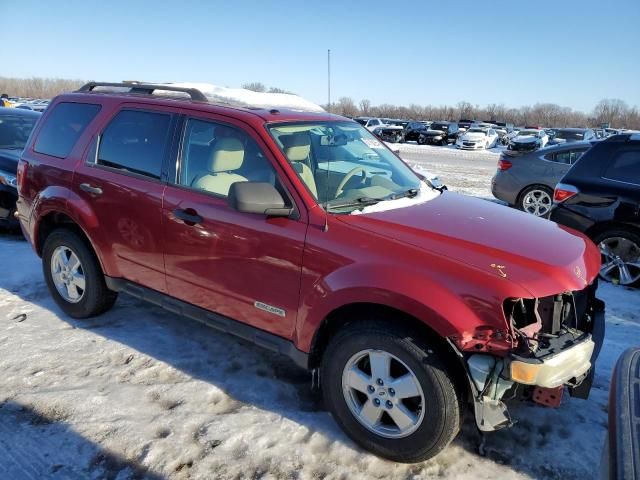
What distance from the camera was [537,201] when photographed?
979 cm

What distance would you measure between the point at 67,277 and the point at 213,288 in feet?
5.74

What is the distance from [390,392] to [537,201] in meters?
8.19

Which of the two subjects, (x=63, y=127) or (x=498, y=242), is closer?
(x=498, y=242)

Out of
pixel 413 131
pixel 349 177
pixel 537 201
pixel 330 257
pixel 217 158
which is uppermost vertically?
pixel 217 158

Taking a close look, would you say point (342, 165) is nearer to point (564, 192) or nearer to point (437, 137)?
point (564, 192)

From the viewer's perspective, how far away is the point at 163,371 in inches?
143

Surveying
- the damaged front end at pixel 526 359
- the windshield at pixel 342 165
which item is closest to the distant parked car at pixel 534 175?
the windshield at pixel 342 165

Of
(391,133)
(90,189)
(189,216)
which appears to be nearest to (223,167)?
(189,216)

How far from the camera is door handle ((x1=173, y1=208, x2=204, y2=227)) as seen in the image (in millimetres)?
3311

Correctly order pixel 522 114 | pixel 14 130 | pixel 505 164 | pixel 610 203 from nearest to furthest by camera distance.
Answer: pixel 610 203, pixel 14 130, pixel 505 164, pixel 522 114

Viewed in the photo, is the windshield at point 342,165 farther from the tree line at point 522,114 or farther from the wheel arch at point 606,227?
the tree line at point 522,114

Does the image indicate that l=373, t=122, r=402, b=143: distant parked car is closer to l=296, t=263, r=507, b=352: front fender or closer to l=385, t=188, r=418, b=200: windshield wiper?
l=385, t=188, r=418, b=200: windshield wiper

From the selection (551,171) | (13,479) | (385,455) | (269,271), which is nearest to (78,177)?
(269,271)

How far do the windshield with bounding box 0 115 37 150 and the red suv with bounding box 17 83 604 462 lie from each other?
381cm
